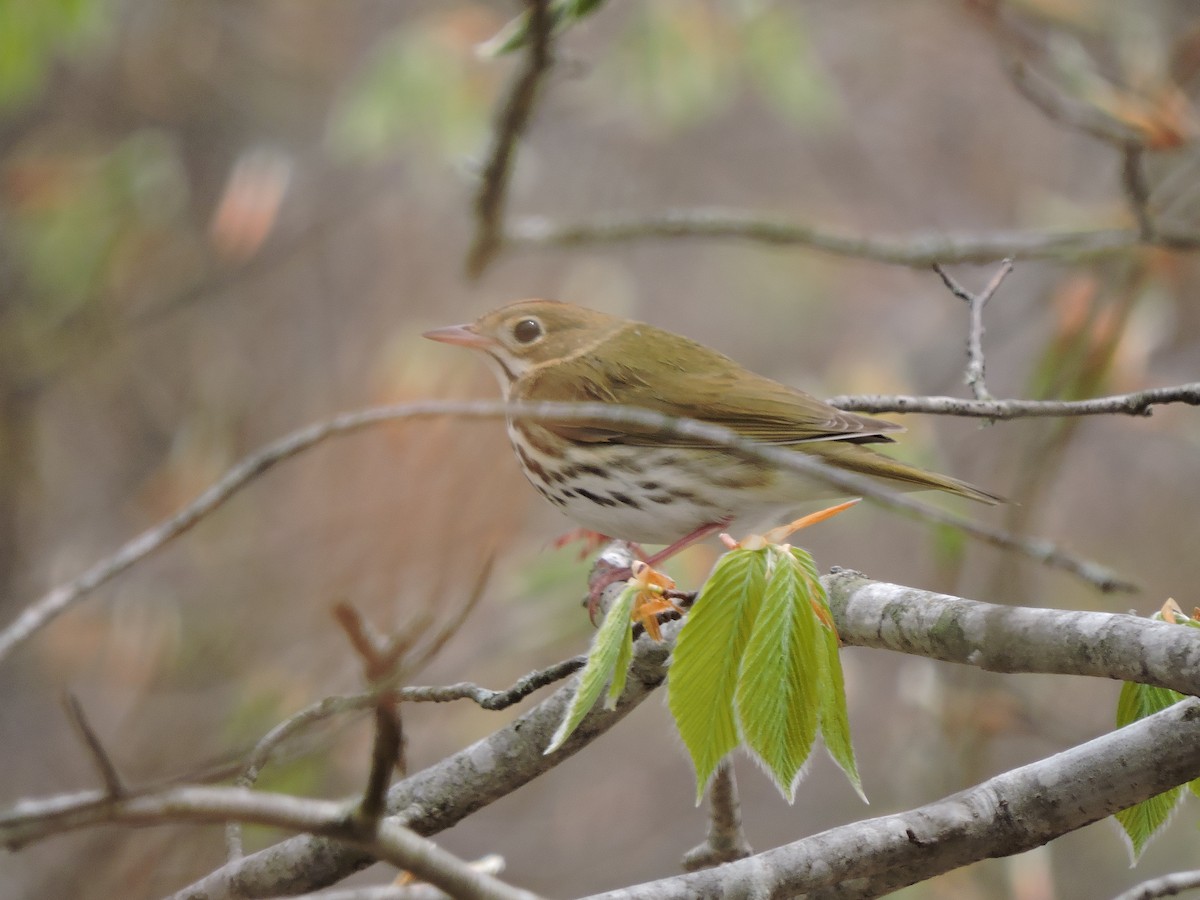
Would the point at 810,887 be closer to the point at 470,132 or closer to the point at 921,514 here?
the point at 921,514

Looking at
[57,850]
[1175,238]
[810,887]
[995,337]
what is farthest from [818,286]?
[810,887]

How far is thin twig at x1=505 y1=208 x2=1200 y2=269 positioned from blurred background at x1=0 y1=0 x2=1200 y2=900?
228 mm

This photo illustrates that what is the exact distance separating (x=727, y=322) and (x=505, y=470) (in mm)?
4497

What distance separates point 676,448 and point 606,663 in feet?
5.11

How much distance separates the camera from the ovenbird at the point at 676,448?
2824 millimetres

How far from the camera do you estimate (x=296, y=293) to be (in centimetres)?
714

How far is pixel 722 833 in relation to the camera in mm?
2113

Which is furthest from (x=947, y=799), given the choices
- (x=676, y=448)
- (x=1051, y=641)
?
(x=676, y=448)

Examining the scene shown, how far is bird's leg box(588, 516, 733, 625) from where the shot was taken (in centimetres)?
259

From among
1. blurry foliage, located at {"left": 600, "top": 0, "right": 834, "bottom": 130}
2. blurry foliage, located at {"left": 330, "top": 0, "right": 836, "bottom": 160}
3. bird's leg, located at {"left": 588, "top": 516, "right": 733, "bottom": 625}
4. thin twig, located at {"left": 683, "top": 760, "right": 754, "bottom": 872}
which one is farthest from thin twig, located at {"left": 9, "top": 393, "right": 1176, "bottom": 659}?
blurry foliage, located at {"left": 600, "top": 0, "right": 834, "bottom": 130}

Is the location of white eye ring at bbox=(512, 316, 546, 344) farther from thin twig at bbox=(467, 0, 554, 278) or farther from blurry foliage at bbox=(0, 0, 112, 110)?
blurry foliage at bbox=(0, 0, 112, 110)

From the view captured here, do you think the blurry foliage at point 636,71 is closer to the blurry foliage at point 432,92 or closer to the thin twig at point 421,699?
the blurry foliage at point 432,92

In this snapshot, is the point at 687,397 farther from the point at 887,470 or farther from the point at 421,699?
the point at 421,699

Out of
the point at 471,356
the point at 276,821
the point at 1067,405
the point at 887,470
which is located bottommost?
the point at 276,821
